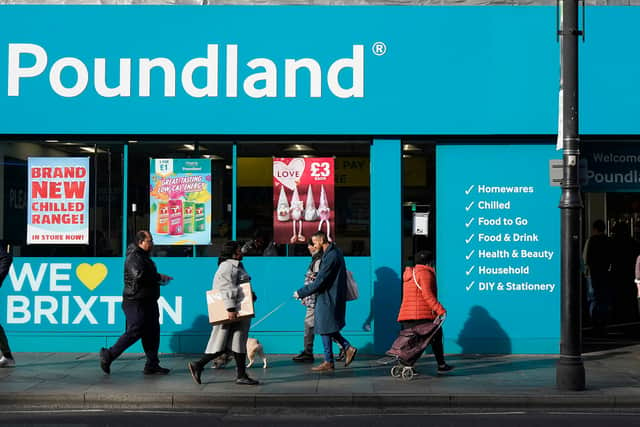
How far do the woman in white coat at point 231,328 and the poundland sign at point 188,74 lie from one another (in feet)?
11.1

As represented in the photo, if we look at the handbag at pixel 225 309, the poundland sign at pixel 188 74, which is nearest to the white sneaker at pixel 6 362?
the handbag at pixel 225 309

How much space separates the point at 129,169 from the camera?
44.5 feet

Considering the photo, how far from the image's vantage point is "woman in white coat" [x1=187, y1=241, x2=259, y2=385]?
415 inches

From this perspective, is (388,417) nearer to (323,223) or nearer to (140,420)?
(140,420)

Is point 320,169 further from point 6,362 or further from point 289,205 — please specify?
point 6,362

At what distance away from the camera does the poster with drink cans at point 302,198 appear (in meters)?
13.5

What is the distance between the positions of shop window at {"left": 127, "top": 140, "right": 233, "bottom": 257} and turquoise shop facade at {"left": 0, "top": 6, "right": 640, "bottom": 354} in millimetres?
356

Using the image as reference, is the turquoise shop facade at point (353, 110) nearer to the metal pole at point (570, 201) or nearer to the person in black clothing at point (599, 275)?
the person in black clothing at point (599, 275)

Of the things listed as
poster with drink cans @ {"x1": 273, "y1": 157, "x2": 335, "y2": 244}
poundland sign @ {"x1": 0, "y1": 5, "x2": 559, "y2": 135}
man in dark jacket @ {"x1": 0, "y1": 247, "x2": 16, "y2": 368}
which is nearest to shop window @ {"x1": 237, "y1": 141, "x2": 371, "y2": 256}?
poster with drink cans @ {"x1": 273, "y1": 157, "x2": 335, "y2": 244}

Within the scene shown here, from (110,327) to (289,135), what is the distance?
4.05 metres

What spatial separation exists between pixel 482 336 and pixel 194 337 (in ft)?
14.5

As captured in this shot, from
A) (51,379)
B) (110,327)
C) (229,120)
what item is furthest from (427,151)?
(51,379)

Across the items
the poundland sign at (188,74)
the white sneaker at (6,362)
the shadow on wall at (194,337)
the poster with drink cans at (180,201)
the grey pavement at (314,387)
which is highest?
the poundland sign at (188,74)

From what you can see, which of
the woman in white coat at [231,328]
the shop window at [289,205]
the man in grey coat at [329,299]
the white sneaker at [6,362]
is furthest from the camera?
the shop window at [289,205]
